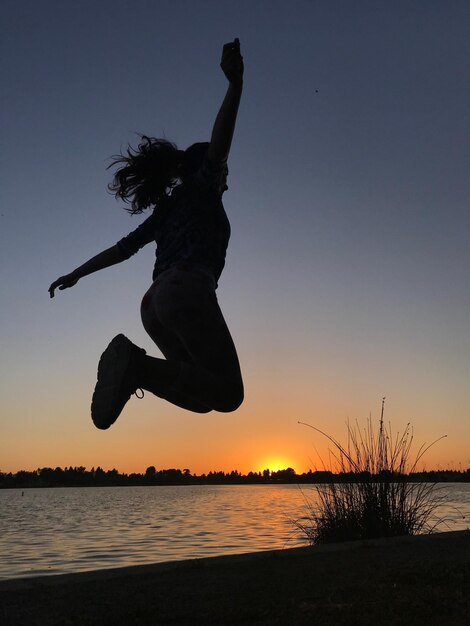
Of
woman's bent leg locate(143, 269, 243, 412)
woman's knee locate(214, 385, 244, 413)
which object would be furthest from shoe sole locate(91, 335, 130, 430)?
woman's knee locate(214, 385, 244, 413)

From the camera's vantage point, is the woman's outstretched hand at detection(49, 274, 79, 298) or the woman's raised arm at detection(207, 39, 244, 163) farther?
the woman's outstretched hand at detection(49, 274, 79, 298)

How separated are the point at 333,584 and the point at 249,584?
45cm

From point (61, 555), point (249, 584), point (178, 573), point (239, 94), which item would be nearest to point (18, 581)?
point (178, 573)

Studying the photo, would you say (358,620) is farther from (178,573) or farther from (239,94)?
(239,94)

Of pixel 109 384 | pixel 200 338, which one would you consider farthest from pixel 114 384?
pixel 200 338

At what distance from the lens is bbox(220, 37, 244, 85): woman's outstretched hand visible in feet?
8.52

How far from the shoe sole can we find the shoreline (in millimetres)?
865

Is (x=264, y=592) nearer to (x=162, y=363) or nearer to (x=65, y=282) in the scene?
(x=162, y=363)

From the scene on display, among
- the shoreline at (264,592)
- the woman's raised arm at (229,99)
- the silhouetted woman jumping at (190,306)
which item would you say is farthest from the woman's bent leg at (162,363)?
the shoreline at (264,592)

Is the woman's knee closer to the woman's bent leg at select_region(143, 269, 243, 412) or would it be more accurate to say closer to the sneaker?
the woman's bent leg at select_region(143, 269, 243, 412)

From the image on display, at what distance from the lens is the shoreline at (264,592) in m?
2.70

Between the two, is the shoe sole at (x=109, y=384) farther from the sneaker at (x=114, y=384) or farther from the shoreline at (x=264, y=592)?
the shoreline at (x=264, y=592)

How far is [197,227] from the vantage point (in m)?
2.84

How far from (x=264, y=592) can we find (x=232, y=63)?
2.54 meters
